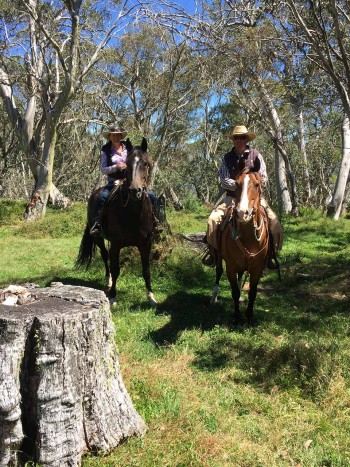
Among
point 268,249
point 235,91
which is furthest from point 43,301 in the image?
point 235,91

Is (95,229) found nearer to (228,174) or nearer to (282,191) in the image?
(228,174)

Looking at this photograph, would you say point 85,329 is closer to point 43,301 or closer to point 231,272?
point 43,301

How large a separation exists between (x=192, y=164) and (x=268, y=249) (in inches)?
1547

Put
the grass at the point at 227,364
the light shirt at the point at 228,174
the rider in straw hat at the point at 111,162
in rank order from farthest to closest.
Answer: the rider in straw hat at the point at 111,162 → the light shirt at the point at 228,174 → the grass at the point at 227,364

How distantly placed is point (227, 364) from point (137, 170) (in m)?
3.06

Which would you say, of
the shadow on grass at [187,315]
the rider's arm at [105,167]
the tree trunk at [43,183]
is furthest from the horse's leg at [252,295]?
the tree trunk at [43,183]

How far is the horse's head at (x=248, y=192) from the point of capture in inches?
205

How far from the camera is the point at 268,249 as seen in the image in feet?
21.4

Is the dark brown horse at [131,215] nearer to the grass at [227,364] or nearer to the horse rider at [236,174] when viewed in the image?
the grass at [227,364]

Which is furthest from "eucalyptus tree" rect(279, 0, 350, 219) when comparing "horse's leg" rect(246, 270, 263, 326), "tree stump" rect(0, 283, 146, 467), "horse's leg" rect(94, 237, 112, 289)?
"tree stump" rect(0, 283, 146, 467)

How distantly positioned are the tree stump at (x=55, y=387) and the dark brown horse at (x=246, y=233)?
266 cm

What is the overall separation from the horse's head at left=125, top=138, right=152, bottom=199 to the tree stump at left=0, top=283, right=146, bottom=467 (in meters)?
3.21

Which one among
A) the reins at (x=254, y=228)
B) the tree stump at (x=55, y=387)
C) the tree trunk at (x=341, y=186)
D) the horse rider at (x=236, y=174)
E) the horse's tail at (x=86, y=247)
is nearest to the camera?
the tree stump at (x=55, y=387)

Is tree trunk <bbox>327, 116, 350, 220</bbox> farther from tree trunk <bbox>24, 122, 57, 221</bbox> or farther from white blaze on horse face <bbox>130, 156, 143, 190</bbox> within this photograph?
white blaze on horse face <bbox>130, 156, 143, 190</bbox>
